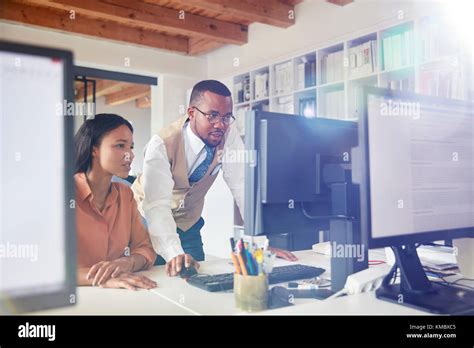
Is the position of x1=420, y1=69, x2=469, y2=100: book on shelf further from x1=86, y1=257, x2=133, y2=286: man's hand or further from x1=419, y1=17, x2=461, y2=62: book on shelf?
x1=86, y1=257, x2=133, y2=286: man's hand

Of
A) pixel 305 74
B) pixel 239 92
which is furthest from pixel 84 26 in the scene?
pixel 305 74

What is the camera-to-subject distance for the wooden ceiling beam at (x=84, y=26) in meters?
3.61

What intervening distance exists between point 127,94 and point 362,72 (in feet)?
13.7

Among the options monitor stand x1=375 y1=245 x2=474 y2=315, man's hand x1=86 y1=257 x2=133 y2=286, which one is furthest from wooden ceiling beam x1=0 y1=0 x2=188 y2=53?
monitor stand x1=375 y1=245 x2=474 y2=315

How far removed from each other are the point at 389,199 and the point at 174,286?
605 mm

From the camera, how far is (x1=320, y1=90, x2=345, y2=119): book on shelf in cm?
333

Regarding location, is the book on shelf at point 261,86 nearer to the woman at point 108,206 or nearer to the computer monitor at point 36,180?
the woman at point 108,206

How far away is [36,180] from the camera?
1.60 feet

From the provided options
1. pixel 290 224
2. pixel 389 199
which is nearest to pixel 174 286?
pixel 290 224

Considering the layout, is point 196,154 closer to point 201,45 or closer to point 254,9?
point 254,9

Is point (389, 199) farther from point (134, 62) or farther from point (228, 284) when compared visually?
point (134, 62)

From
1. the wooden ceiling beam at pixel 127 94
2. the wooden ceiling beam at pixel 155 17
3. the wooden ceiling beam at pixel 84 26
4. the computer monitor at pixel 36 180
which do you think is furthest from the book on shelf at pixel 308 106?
the computer monitor at pixel 36 180

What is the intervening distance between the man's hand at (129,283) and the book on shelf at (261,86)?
3041mm

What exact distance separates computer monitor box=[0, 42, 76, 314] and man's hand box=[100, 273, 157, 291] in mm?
639
